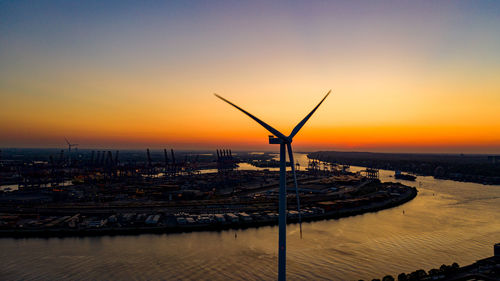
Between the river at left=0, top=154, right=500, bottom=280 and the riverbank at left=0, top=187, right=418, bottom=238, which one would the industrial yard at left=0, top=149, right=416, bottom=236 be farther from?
the river at left=0, top=154, right=500, bottom=280

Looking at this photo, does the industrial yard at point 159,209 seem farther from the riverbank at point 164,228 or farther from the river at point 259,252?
the river at point 259,252

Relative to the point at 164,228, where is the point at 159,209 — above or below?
below

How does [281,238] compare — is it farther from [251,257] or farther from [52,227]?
[52,227]

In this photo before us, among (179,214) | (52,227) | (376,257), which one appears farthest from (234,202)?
(376,257)

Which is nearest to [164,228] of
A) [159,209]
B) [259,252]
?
[159,209]

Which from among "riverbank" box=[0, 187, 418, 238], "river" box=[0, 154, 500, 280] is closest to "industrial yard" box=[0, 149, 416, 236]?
"riverbank" box=[0, 187, 418, 238]

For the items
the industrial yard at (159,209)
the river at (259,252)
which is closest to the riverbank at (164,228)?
the industrial yard at (159,209)

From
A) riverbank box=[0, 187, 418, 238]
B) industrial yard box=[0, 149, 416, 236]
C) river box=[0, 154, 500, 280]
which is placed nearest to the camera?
river box=[0, 154, 500, 280]

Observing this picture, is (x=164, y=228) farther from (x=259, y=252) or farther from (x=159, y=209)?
(x=259, y=252)
